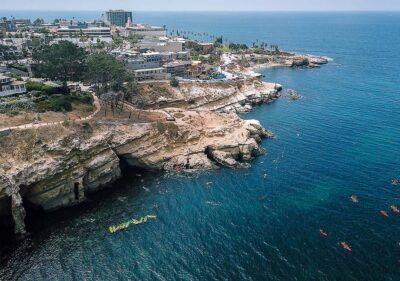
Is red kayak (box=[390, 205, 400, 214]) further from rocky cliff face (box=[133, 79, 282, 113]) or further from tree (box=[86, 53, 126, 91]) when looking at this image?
tree (box=[86, 53, 126, 91])

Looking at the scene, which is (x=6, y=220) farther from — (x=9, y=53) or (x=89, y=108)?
(x=9, y=53)

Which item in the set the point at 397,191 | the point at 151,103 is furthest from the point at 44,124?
the point at 397,191

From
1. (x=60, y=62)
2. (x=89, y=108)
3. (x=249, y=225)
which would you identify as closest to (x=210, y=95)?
(x=89, y=108)

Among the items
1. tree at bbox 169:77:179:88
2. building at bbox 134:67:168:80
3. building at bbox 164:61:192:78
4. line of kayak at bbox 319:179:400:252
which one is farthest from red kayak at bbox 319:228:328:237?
building at bbox 164:61:192:78

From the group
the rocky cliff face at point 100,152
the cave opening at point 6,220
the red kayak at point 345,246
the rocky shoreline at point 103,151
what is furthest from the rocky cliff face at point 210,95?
the red kayak at point 345,246

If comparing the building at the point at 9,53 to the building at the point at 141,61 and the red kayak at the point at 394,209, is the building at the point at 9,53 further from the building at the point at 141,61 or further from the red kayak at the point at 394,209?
the red kayak at the point at 394,209

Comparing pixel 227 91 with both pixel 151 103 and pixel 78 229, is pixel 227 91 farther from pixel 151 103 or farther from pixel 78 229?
pixel 78 229
